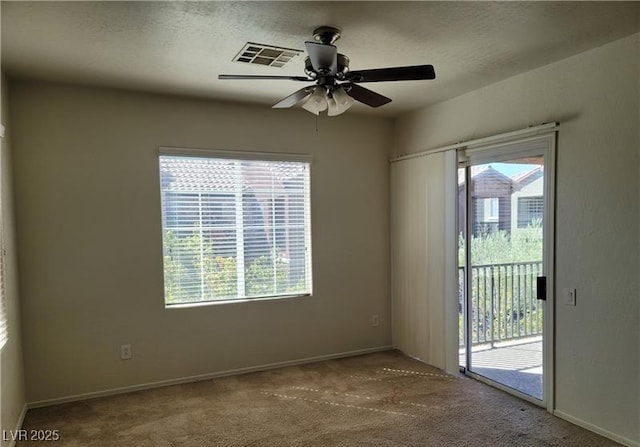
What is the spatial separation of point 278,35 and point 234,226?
2004 millimetres

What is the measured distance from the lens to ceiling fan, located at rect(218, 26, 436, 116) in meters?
2.25

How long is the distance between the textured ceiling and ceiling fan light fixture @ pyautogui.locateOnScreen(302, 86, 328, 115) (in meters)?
0.33

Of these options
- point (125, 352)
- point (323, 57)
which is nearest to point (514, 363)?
point (323, 57)

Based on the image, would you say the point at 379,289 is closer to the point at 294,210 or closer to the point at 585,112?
the point at 294,210

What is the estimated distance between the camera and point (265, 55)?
2.86 m

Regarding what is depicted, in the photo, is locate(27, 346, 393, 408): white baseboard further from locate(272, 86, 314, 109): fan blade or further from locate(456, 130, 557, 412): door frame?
locate(272, 86, 314, 109): fan blade

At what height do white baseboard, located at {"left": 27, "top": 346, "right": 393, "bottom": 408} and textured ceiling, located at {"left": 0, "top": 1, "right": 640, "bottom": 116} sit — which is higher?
textured ceiling, located at {"left": 0, "top": 1, "right": 640, "bottom": 116}

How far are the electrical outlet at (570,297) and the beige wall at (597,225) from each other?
4 centimetres

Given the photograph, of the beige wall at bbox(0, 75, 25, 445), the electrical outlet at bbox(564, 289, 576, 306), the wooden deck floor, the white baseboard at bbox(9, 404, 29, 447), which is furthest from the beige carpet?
the electrical outlet at bbox(564, 289, 576, 306)

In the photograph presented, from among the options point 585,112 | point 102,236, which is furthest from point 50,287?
point 585,112

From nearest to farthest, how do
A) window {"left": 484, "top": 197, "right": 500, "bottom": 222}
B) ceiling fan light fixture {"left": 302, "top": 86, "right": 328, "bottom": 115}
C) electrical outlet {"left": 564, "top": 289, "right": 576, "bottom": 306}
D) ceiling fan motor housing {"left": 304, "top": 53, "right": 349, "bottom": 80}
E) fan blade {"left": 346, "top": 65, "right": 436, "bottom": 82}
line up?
fan blade {"left": 346, "top": 65, "right": 436, "bottom": 82}
ceiling fan motor housing {"left": 304, "top": 53, "right": 349, "bottom": 80}
ceiling fan light fixture {"left": 302, "top": 86, "right": 328, "bottom": 115}
electrical outlet {"left": 564, "top": 289, "right": 576, "bottom": 306}
window {"left": 484, "top": 197, "right": 500, "bottom": 222}

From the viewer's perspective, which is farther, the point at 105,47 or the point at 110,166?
the point at 110,166

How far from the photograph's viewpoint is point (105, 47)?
2699 mm

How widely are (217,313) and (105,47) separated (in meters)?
2.37
